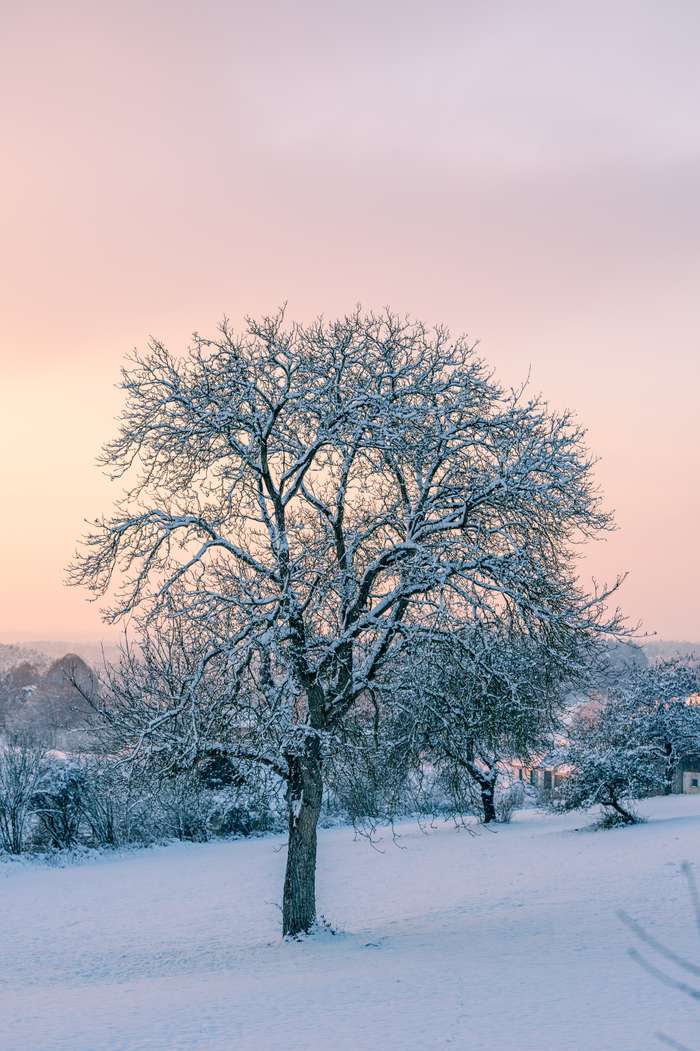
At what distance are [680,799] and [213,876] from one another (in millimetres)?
22320

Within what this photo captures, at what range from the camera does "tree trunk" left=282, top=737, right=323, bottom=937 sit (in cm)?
1592

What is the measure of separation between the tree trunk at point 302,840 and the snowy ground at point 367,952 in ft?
1.83

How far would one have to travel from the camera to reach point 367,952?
15.0 m

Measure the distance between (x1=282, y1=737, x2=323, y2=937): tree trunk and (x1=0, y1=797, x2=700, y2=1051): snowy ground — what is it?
0.56 meters

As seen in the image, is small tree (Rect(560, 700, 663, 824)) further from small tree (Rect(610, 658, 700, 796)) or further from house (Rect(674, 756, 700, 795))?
house (Rect(674, 756, 700, 795))

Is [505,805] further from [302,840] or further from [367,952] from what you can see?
[367,952]

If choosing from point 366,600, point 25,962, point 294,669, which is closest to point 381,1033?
point 294,669

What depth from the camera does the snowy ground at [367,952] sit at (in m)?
10.5

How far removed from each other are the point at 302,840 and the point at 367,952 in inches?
81.5

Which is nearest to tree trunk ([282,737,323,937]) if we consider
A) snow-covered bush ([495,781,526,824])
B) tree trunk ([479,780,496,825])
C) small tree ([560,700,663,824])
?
small tree ([560,700,663,824])

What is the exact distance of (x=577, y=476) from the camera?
1541cm

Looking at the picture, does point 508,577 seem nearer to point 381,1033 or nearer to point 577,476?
point 577,476

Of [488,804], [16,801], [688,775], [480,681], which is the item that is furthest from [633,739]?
[16,801]

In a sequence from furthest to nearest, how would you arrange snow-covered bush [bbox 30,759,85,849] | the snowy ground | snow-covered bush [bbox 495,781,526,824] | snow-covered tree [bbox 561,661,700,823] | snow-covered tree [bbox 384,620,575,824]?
snow-covered bush [bbox 495,781,526,824] → snow-covered bush [bbox 30,759,85,849] → snow-covered tree [bbox 561,661,700,823] → snow-covered tree [bbox 384,620,575,824] → the snowy ground
